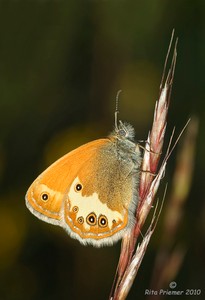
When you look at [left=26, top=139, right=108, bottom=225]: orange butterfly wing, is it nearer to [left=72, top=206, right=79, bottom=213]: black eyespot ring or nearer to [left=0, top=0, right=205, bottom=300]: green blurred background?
[left=72, top=206, right=79, bottom=213]: black eyespot ring

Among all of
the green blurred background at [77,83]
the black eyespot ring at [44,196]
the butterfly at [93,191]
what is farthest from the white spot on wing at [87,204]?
the green blurred background at [77,83]

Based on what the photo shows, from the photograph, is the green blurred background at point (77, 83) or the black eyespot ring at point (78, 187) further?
the green blurred background at point (77, 83)

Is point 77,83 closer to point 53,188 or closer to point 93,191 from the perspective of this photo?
point 93,191

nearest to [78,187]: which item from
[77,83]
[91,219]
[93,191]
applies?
[93,191]

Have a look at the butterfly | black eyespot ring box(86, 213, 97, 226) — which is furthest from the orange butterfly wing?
black eyespot ring box(86, 213, 97, 226)

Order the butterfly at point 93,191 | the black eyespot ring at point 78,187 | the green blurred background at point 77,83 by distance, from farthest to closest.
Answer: the green blurred background at point 77,83, the black eyespot ring at point 78,187, the butterfly at point 93,191

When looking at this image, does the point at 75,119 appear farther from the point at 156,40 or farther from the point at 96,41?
the point at 156,40

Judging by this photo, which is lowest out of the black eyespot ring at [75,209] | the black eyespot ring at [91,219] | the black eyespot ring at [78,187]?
the black eyespot ring at [91,219]

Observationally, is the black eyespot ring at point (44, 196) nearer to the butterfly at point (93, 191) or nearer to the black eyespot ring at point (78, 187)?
the butterfly at point (93, 191)

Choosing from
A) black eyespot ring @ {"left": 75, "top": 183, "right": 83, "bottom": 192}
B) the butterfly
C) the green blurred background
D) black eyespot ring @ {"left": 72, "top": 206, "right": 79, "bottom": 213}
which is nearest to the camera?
the butterfly
